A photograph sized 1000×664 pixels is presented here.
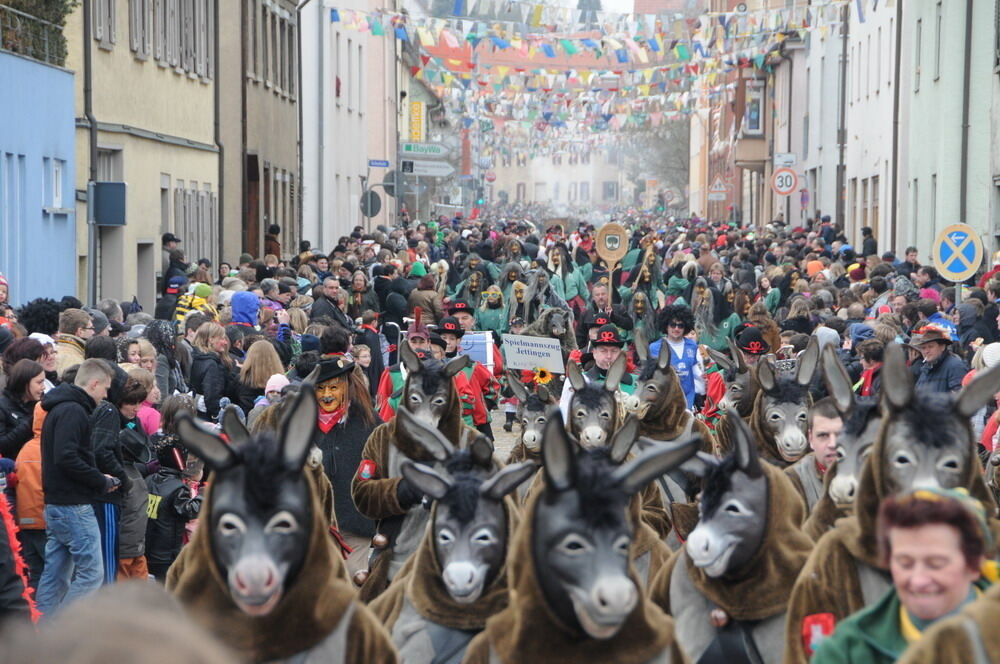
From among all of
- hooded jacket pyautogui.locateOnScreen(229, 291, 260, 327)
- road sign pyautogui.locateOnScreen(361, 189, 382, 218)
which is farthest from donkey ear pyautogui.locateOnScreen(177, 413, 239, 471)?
road sign pyautogui.locateOnScreen(361, 189, 382, 218)

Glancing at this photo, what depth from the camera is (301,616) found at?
505cm

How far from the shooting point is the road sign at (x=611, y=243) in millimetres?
25734

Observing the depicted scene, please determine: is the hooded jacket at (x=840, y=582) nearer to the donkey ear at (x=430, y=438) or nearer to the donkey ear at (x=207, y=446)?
the donkey ear at (x=207, y=446)

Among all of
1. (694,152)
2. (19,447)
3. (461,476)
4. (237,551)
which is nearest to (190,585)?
(237,551)

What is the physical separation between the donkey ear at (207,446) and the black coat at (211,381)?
7.86m

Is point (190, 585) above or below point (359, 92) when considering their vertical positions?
below

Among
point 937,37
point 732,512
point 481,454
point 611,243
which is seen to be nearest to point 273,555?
point 732,512

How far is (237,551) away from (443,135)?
89711mm

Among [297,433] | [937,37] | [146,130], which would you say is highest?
[937,37]

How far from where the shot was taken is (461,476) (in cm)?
675

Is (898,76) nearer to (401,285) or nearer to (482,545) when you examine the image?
(401,285)

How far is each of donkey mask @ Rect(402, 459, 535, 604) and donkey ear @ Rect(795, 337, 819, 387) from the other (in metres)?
3.53

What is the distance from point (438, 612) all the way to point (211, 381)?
670cm

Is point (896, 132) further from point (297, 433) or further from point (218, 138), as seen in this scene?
point (297, 433)
